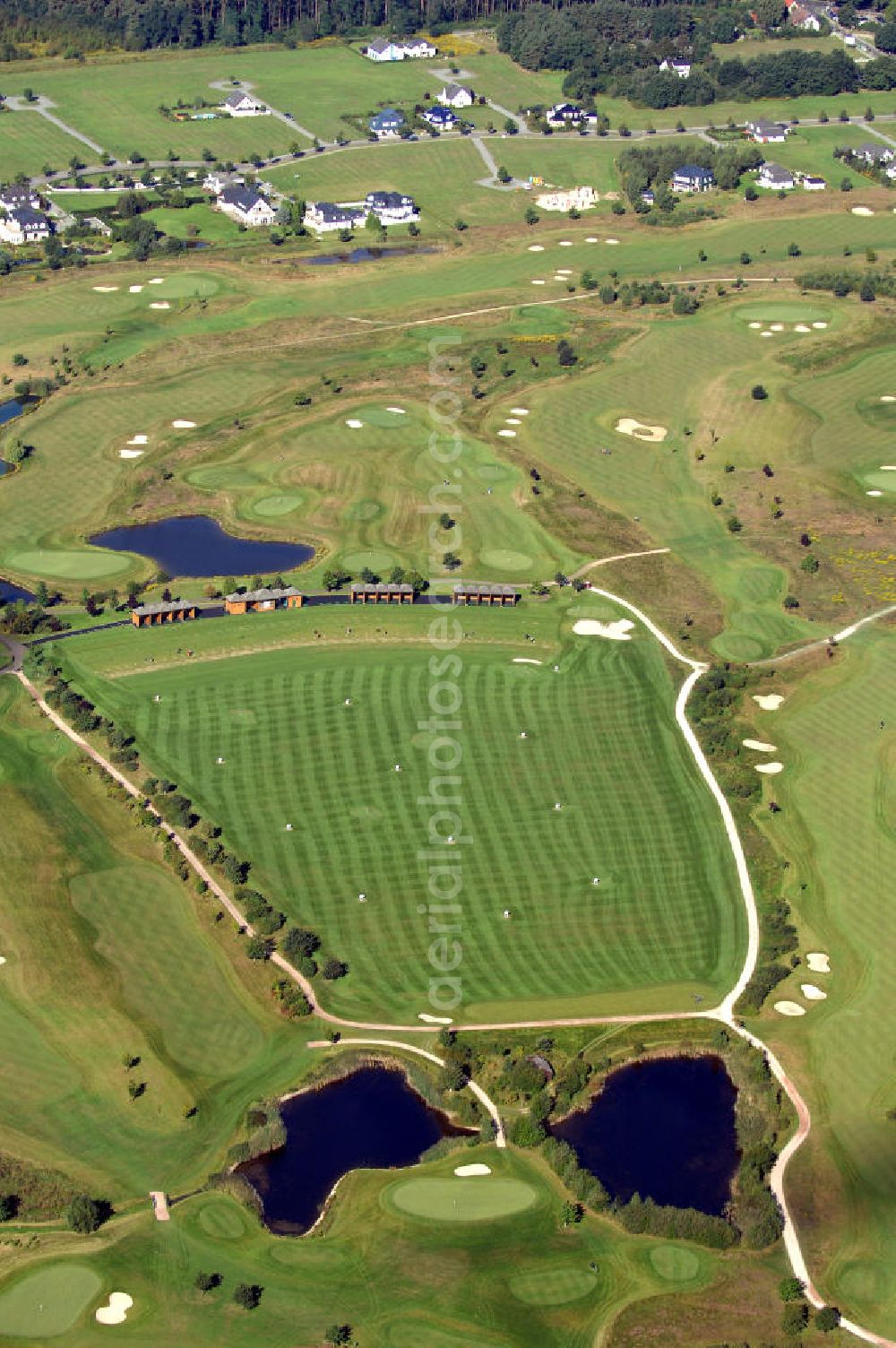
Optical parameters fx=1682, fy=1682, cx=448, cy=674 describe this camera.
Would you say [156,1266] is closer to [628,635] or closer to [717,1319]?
[717,1319]

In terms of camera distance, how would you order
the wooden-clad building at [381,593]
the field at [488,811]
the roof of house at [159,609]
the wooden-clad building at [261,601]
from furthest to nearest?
the wooden-clad building at [381,593] < the wooden-clad building at [261,601] < the roof of house at [159,609] < the field at [488,811]

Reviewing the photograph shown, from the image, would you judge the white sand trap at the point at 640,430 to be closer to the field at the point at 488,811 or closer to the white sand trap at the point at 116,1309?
the field at the point at 488,811

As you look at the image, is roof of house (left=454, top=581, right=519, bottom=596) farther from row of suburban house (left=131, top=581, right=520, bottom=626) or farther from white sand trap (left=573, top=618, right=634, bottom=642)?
white sand trap (left=573, top=618, right=634, bottom=642)

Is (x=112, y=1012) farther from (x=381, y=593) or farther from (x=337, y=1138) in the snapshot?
(x=381, y=593)

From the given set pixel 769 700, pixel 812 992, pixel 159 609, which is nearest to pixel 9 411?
pixel 159 609

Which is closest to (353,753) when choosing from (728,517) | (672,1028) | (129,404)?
(672,1028)

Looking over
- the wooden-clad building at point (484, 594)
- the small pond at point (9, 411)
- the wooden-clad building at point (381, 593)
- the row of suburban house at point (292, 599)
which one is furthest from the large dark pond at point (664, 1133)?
the small pond at point (9, 411)

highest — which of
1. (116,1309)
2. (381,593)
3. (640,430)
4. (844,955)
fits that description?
(640,430)

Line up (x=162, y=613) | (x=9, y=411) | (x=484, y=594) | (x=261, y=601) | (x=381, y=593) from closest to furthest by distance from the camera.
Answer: (x=162, y=613) < (x=261, y=601) < (x=381, y=593) < (x=484, y=594) < (x=9, y=411)
